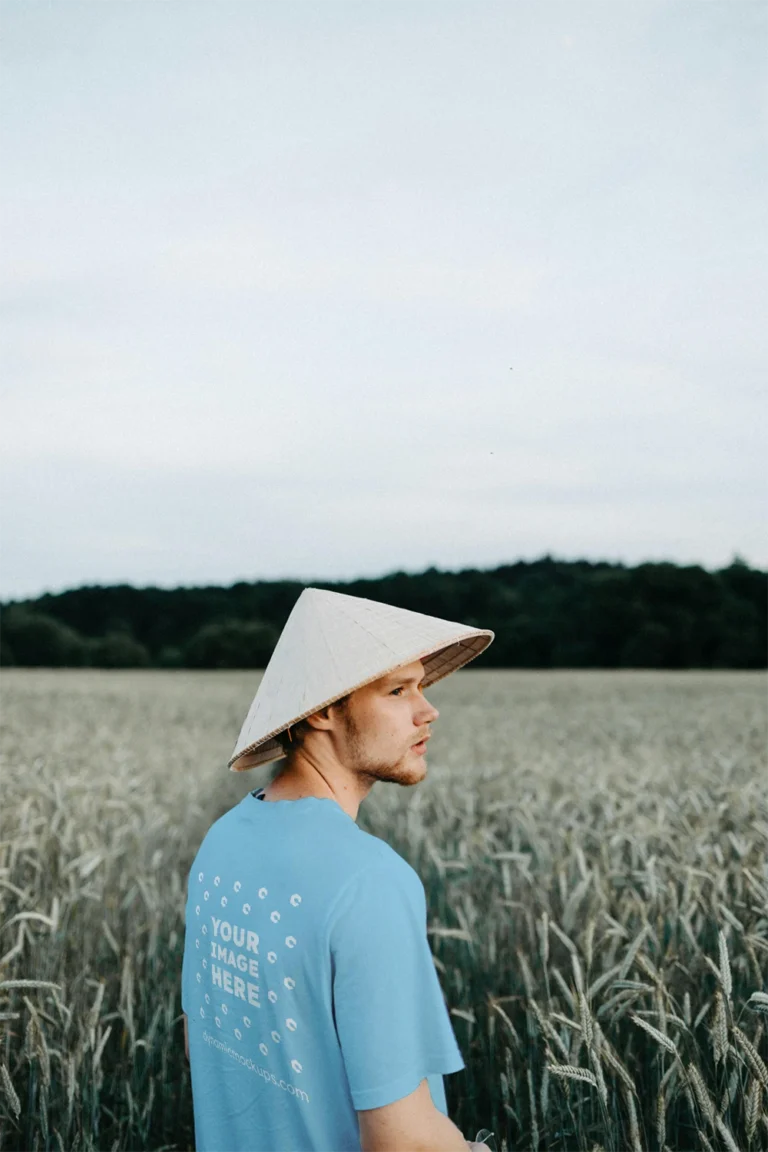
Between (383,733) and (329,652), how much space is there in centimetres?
18

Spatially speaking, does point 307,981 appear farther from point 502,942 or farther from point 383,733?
point 502,942

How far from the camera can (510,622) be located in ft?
151

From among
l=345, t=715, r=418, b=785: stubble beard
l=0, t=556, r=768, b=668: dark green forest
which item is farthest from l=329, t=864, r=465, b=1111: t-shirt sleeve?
l=0, t=556, r=768, b=668: dark green forest

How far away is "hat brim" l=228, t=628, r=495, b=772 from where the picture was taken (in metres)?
1.60

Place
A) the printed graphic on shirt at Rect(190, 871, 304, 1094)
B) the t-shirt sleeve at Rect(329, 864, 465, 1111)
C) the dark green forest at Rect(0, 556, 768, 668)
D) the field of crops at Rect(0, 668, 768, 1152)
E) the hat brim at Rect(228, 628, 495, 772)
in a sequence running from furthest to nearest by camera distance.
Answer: the dark green forest at Rect(0, 556, 768, 668) → the field of crops at Rect(0, 668, 768, 1152) → the hat brim at Rect(228, 628, 495, 772) → the printed graphic on shirt at Rect(190, 871, 304, 1094) → the t-shirt sleeve at Rect(329, 864, 465, 1111)

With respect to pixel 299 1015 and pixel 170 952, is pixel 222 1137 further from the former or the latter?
pixel 170 952

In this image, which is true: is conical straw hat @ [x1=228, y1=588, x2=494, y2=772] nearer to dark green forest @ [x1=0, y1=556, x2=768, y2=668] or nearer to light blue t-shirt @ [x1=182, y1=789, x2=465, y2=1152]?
light blue t-shirt @ [x1=182, y1=789, x2=465, y2=1152]

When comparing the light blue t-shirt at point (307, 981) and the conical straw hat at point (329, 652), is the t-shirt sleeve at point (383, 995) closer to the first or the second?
the light blue t-shirt at point (307, 981)

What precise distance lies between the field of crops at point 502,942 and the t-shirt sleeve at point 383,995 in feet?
1.26

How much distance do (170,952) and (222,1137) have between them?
1959mm

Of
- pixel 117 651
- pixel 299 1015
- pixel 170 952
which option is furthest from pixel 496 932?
pixel 117 651

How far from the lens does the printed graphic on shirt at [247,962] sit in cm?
143

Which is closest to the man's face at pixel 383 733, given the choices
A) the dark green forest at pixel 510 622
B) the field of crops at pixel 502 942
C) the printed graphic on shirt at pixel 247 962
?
the printed graphic on shirt at pixel 247 962

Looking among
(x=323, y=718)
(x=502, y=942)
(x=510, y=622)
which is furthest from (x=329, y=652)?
(x=510, y=622)
